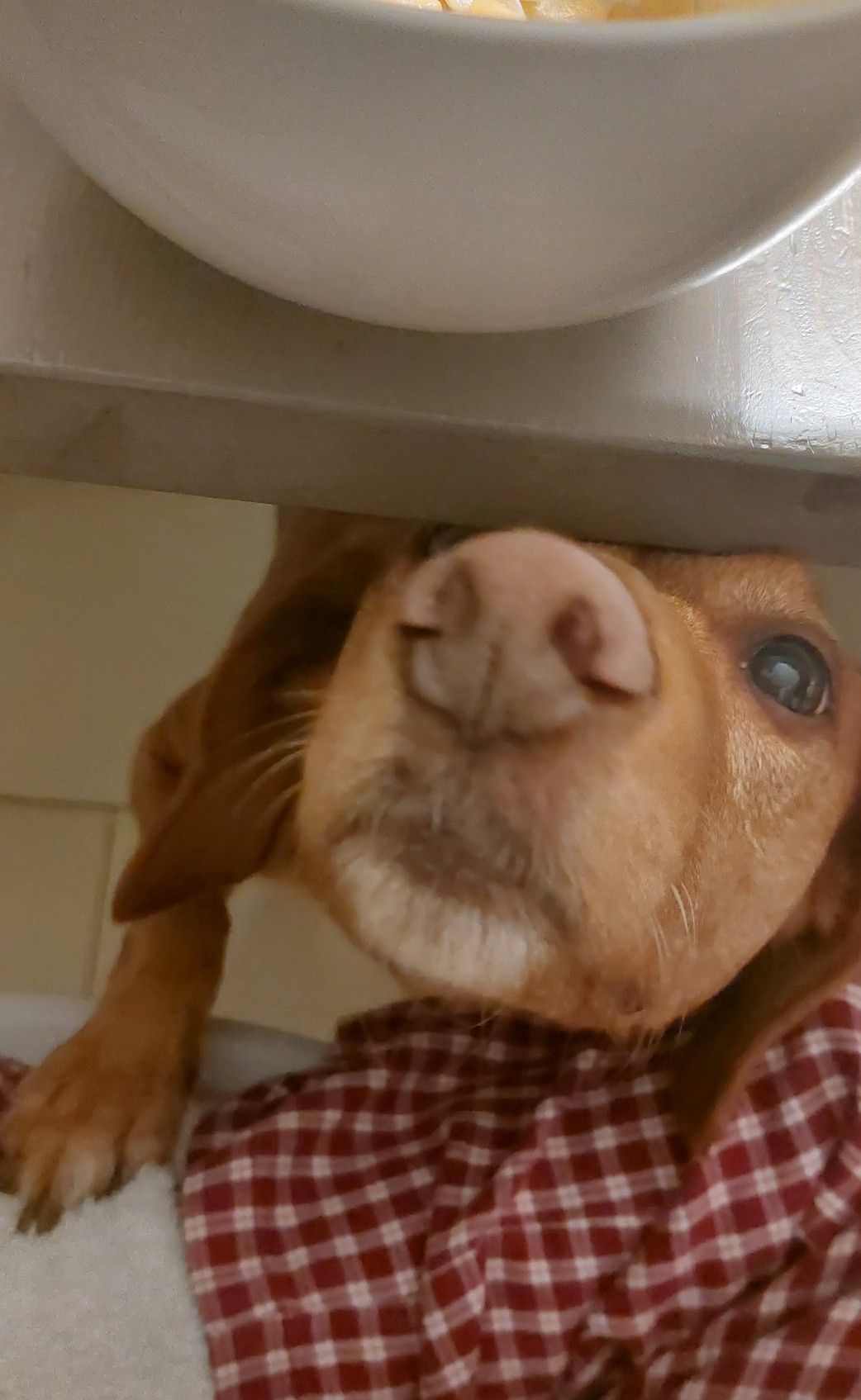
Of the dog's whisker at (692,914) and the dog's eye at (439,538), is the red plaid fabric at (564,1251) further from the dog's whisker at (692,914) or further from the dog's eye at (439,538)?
the dog's eye at (439,538)

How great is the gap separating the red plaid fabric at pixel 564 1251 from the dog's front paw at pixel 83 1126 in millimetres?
54

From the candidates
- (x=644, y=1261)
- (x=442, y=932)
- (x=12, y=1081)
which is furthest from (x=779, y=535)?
(x=12, y=1081)

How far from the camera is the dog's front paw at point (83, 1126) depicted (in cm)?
84

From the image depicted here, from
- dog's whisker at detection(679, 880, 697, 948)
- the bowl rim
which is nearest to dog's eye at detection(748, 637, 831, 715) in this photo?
dog's whisker at detection(679, 880, 697, 948)

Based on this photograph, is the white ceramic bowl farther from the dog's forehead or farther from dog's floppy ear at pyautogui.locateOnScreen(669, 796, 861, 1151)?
dog's floppy ear at pyautogui.locateOnScreen(669, 796, 861, 1151)

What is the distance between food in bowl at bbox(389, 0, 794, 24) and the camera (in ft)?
1.13

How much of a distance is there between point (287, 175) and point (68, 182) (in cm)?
16

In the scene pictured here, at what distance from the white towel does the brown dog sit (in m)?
0.03

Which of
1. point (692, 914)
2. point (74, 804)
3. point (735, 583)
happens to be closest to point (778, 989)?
point (692, 914)

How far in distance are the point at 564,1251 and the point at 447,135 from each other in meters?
0.78

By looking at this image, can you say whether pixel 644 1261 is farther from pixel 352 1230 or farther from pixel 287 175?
pixel 287 175

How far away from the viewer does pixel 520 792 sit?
0.45m

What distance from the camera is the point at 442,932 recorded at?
1.76 feet

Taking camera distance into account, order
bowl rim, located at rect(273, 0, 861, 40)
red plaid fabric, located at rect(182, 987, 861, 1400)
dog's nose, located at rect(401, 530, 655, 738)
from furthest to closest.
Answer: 1. red plaid fabric, located at rect(182, 987, 861, 1400)
2. dog's nose, located at rect(401, 530, 655, 738)
3. bowl rim, located at rect(273, 0, 861, 40)
